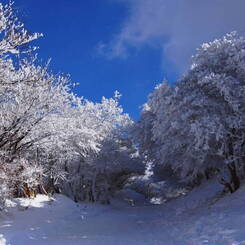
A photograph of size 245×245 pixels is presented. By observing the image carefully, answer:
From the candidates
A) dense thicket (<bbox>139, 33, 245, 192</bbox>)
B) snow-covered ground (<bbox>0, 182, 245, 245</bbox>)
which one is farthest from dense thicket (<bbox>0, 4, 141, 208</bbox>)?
dense thicket (<bbox>139, 33, 245, 192</bbox>)

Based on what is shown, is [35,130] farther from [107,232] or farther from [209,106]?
[209,106]

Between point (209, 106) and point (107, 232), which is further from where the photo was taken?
point (209, 106)

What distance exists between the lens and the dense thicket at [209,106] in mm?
13891

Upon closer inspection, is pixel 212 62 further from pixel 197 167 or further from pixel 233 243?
pixel 233 243

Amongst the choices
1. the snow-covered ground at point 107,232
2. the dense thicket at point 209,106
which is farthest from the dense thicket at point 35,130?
the dense thicket at point 209,106

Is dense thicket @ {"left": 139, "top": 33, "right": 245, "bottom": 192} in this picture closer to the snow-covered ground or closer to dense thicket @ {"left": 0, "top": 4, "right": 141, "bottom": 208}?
the snow-covered ground

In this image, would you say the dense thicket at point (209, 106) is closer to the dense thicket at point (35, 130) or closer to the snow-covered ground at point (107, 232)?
the snow-covered ground at point (107, 232)

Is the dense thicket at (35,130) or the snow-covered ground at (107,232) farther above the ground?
the dense thicket at (35,130)

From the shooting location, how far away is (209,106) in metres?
14.8

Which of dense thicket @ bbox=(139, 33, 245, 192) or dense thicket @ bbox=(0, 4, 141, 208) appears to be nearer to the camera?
dense thicket @ bbox=(0, 4, 141, 208)

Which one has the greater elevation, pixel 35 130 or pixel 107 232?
pixel 35 130

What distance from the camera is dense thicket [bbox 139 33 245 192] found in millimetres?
13891

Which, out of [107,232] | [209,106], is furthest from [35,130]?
[209,106]

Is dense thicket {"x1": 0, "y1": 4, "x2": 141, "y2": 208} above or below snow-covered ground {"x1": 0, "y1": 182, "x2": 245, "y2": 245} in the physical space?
above
